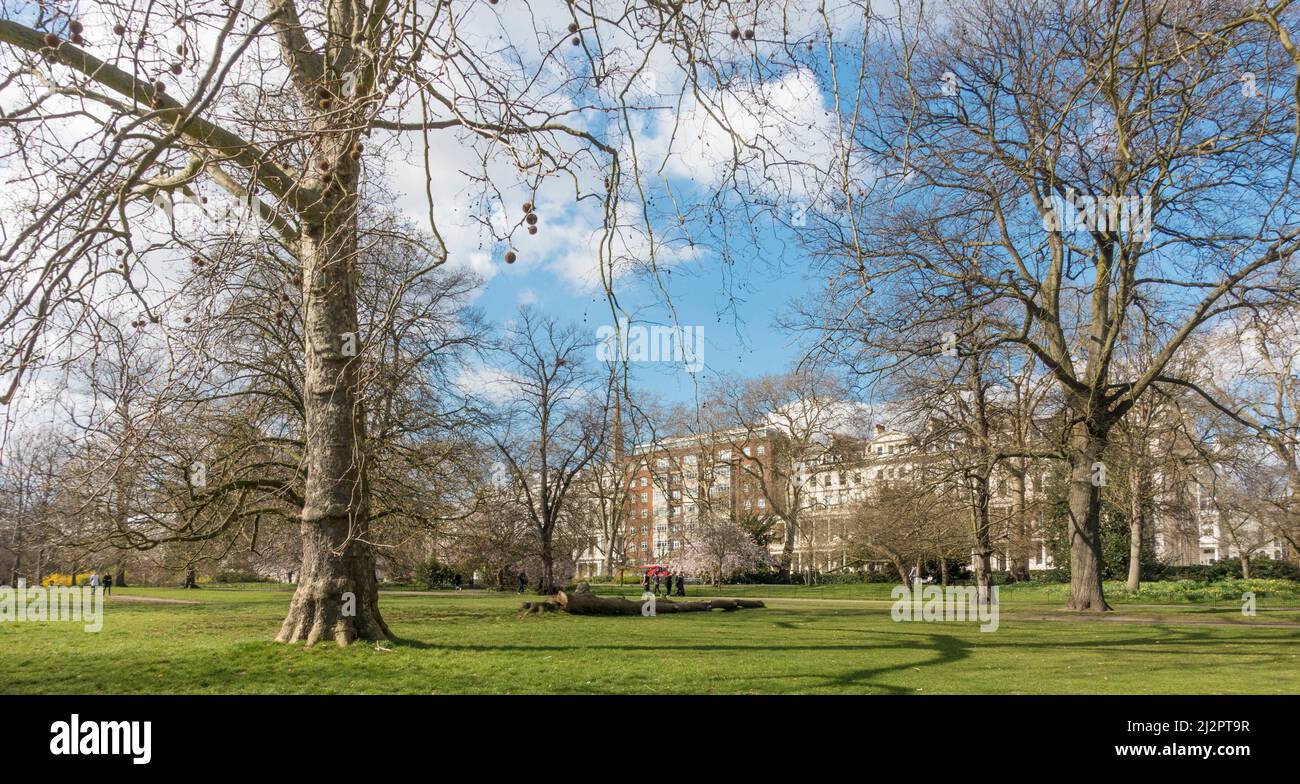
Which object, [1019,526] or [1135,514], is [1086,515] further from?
[1019,526]

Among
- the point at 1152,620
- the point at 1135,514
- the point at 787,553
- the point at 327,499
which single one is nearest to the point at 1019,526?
the point at 1135,514

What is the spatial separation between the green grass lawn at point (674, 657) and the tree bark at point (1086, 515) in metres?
1.36

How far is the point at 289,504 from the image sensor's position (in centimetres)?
1823

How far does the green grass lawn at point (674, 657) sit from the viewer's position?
342 inches

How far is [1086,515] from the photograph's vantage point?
1855cm

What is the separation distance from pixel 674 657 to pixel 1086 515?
11.7 metres

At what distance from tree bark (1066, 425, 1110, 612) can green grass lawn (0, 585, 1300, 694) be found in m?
1.36

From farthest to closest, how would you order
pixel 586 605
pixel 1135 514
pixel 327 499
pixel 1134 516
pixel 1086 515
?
pixel 1134 516
pixel 1135 514
pixel 586 605
pixel 1086 515
pixel 327 499

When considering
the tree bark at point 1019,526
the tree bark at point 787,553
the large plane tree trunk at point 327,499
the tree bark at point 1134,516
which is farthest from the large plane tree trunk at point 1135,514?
the large plane tree trunk at point 327,499

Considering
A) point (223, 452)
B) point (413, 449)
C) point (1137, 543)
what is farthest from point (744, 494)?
point (223, 452)
